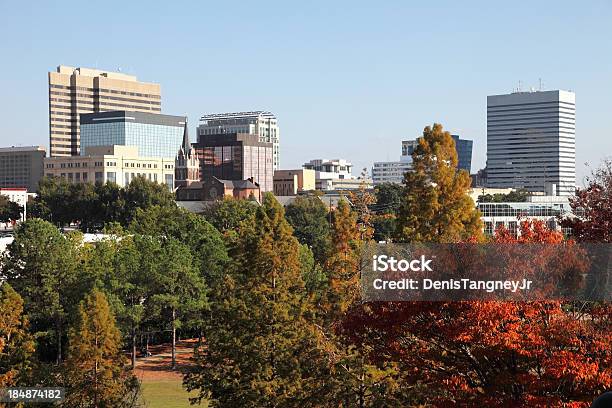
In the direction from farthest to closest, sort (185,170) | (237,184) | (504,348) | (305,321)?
(185,170), (237,184), (305,321), (504,348)

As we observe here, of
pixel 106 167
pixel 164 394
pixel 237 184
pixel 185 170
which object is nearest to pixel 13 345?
pixel 164 394

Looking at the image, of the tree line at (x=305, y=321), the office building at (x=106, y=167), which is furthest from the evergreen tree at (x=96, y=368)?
the office building at (x=106, y=167)

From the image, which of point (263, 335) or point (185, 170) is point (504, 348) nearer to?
point (263, 335)

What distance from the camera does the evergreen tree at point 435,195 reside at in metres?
27.6

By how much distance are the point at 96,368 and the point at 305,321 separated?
6775 millimetres

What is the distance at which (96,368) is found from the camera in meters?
28.5

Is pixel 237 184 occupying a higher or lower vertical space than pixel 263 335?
higher

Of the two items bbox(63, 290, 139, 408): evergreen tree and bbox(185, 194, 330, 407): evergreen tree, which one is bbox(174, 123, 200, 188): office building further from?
bbox(185, 194, 330, 407): evergreen tree

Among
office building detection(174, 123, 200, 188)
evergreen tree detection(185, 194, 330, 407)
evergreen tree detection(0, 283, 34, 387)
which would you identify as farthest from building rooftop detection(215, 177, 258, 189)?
evergreen tree detection(185, 194, 330, 407)

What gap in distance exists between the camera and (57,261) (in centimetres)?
4300

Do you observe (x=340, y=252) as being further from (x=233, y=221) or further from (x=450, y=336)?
(x=233, y=221)

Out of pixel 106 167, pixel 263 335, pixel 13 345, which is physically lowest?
pixel 13 345

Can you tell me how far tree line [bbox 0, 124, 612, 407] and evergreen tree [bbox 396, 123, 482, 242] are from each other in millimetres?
44

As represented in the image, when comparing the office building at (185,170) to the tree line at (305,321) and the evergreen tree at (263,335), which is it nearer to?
the tree line at (305,321)
